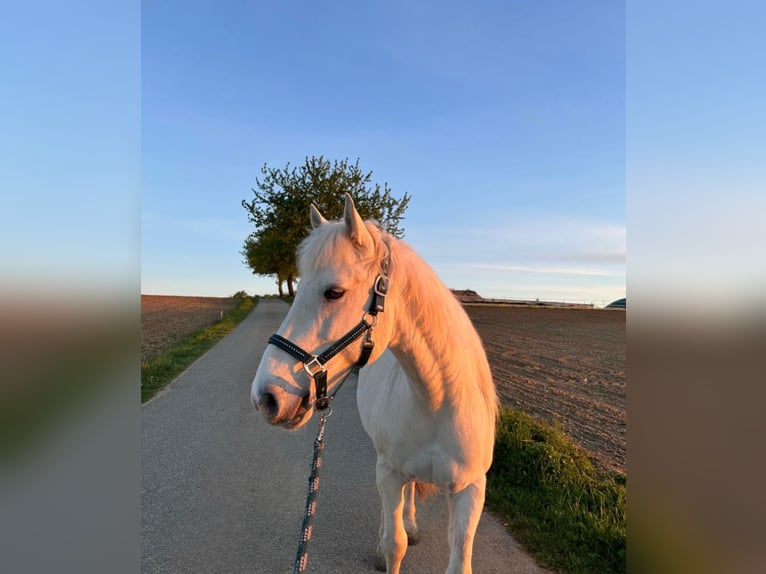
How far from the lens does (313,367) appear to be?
184cm

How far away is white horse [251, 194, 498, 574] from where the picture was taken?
1.86 meters

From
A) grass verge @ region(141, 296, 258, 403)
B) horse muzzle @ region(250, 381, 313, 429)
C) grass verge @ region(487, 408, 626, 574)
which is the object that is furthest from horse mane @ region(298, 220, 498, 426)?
grass verge @ region(141, 296, 258, 403)

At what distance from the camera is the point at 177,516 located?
12.7 ft

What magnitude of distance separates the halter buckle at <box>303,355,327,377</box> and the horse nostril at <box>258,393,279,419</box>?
0.58ft

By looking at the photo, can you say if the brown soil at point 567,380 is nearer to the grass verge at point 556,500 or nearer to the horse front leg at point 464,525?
the grass verge at point 556,500

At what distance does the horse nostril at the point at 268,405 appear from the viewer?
5.81 feet

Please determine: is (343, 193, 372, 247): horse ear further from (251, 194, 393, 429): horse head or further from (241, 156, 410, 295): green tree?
(241, 156, 410, 295): green tree

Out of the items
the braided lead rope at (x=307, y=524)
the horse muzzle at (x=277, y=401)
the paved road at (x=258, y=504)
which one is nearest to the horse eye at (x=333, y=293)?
A: the horse muzzle at (x=277, y=401)

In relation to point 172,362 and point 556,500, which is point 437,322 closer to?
point 556,500

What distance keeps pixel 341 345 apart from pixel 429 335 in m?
0.54
